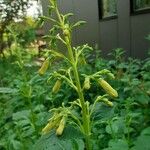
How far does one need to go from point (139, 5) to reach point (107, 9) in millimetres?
1882

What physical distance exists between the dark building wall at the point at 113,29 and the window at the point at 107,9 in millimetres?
133

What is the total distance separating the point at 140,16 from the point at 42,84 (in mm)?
4003

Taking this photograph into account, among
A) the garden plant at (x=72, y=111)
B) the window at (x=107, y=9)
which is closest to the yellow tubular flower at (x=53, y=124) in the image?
the garden plant at (x=72, y=111)

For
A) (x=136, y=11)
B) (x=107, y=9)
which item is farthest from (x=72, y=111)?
(x=107, y=9)

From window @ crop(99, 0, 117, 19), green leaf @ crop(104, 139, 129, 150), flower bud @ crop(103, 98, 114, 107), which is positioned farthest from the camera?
window @ crop(99, 0, 117, 19)

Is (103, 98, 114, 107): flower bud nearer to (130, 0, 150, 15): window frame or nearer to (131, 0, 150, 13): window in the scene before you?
(130, 0, 150, 15): window frame

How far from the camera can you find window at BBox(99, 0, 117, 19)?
11.6 metres

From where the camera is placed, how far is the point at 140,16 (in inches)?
394

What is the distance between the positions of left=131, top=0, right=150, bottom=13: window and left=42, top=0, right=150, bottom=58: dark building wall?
0.12 meters

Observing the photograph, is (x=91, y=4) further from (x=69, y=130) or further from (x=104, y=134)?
(x=69, y=130)

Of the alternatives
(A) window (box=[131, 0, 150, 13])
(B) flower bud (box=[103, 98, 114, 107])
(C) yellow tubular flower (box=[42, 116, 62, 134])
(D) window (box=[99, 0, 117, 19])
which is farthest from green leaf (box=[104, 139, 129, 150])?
(D) window (box=[99, 0, 117, 19])

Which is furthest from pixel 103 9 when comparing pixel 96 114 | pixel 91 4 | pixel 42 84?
pixel 96 114

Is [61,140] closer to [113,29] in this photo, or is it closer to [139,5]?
[139,5]

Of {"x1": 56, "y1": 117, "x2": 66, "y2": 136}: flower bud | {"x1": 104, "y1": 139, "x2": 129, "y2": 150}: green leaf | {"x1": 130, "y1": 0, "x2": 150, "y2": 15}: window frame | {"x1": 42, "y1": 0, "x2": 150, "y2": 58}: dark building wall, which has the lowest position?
{"x1": 42, "y1": 0, "x2": 150, "y2": 58}: dark building wall
